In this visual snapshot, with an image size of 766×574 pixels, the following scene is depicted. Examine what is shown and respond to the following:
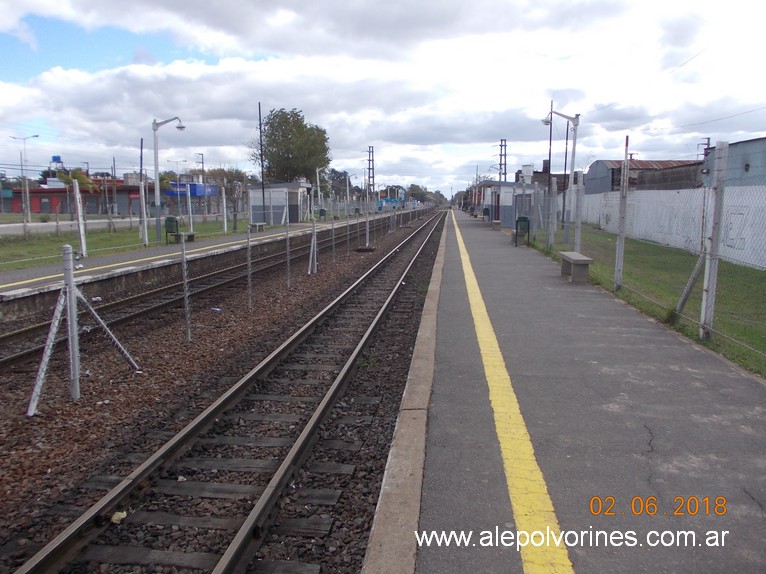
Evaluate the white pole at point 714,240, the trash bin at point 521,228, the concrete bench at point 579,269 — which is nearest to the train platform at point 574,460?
the white pole at point 714,240

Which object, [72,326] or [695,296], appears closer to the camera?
[72,326]

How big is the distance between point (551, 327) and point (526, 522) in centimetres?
532

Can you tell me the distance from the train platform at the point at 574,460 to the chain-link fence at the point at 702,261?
0.62 meters

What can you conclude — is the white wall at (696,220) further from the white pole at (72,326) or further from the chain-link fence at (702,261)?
the white pole at (72,326)

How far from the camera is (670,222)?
21.5 meters

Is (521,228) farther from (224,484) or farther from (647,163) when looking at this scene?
(647,163)

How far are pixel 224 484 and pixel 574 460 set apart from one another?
7.87 feet

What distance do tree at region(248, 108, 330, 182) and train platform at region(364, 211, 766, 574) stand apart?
55.4m

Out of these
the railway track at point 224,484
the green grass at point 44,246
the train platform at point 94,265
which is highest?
the green grass at point 44,246

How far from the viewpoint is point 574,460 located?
13.5ft

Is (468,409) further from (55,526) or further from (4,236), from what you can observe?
(4,236)

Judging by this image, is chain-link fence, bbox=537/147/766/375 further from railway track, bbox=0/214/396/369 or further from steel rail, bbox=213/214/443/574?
railway track, bbox=0/214/396/369

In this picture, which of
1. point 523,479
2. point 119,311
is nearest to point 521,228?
point 119,311

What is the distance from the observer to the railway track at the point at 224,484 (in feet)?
10.8
